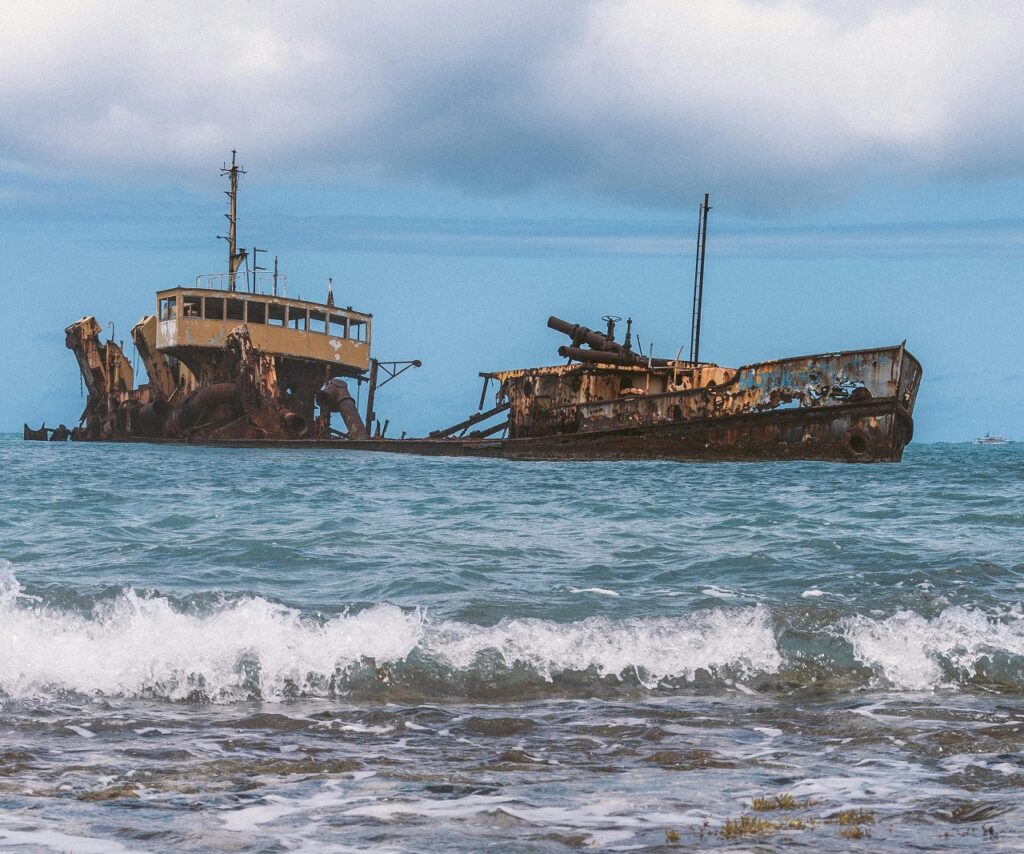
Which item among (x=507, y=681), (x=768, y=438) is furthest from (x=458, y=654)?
(x=768, y=438)

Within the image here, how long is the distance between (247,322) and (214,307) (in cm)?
130

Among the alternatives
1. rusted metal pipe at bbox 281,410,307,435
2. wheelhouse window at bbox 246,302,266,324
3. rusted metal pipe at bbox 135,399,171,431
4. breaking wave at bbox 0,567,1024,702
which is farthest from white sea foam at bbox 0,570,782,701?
rusted metal pipe at bbox 135,399,171,431

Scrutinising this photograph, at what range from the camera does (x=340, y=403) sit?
38.7 meters

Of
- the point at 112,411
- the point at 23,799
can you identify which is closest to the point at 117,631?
the point at 23,799

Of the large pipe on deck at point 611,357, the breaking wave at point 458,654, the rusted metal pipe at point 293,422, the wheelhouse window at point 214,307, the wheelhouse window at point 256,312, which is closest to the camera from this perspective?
the breaking wave at point 458,654

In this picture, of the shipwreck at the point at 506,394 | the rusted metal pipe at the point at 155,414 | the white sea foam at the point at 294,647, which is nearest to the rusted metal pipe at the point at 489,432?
the shipwreck at the point at 506,394

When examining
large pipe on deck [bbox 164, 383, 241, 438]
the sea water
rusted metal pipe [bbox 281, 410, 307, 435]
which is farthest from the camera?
A: large pipe on deck [bbox 164, 383, 241, 438]

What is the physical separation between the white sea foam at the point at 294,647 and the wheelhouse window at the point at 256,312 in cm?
3033

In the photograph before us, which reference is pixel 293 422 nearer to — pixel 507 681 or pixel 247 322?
pixel 247 322

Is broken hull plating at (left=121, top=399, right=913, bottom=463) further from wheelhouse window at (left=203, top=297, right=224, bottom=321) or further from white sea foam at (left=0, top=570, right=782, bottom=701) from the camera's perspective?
white sea foam at (left=0, top=570, right=782, bottom=701)

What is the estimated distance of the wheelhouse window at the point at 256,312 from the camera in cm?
3681

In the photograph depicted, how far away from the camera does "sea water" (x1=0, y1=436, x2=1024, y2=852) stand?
361 centimetres

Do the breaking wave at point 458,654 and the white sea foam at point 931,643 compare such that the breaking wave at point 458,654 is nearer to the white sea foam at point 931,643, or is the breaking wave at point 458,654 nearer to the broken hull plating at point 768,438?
the white sea foam at point 931,643

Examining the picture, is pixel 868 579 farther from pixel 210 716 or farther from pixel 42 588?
pixel 42 588
